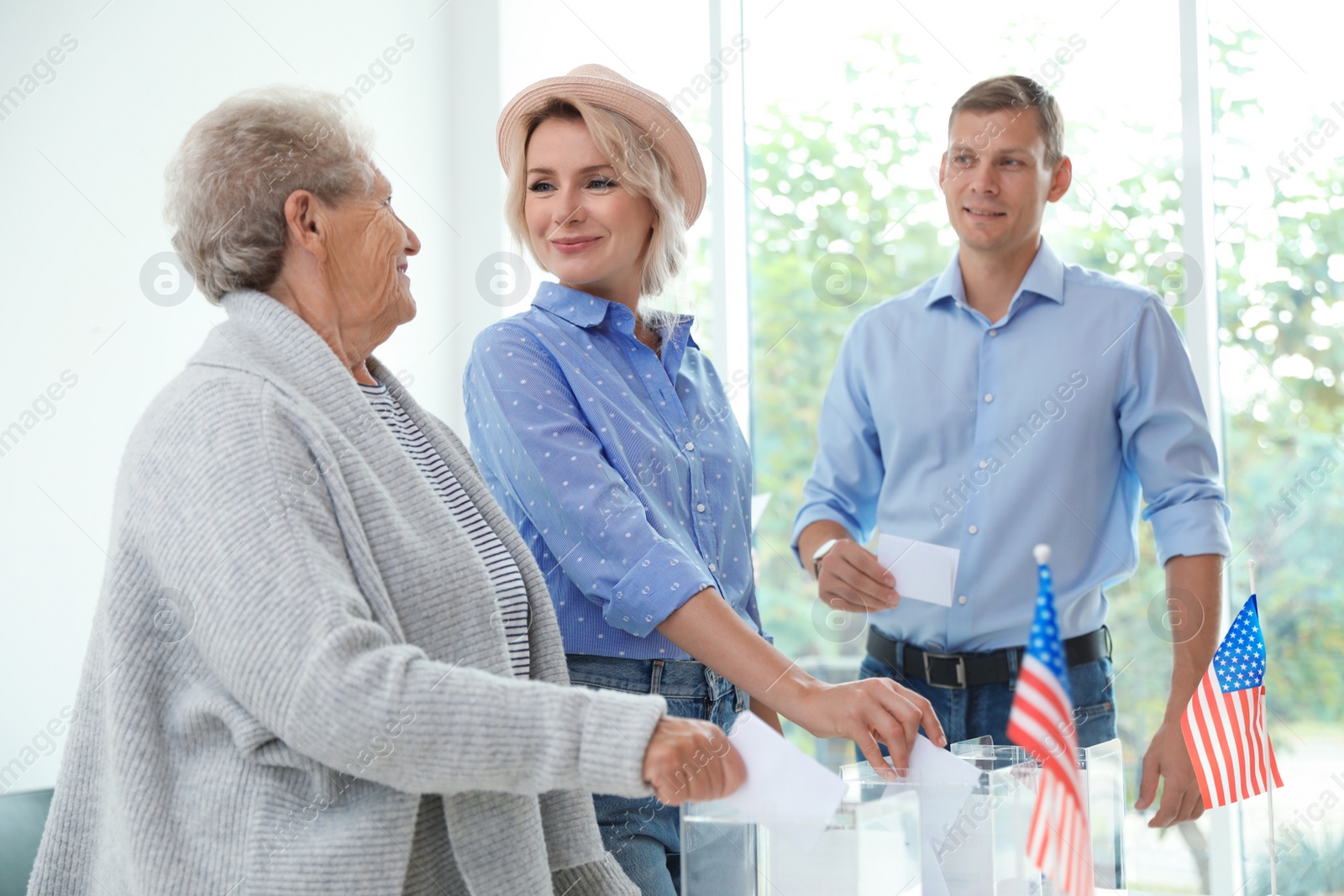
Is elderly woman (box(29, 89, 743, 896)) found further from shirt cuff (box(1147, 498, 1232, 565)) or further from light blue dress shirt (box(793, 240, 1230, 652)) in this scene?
shirt cuff (box(1147, 498, 1232, 565))

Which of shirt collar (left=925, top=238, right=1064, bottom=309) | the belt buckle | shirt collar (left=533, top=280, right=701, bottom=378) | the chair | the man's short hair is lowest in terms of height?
the chair

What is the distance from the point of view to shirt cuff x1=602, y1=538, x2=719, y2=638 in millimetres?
1442

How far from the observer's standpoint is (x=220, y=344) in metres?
1.20

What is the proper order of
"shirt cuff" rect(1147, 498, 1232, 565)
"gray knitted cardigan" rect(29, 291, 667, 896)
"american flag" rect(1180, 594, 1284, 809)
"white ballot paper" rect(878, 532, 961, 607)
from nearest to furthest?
"gray knitted cardigan" rect(29, 291, 667, 896) < "american flag" rect(1180, 594, 1284, 809) < "white ballot paper" rect(878, 532, 961, 607) < "shirt cuff" rect(1147, 498, 1232, 565)

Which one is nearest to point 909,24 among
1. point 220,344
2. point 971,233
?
point 971,233

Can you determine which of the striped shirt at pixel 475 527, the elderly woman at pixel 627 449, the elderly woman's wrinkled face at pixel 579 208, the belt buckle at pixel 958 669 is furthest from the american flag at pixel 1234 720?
the elderly woman's wrinkled face at pixel 579 208

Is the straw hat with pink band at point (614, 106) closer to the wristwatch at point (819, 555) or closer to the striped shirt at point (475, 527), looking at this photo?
the striped shirt at point (475, 527)

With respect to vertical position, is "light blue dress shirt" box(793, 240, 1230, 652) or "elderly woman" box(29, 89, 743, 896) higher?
"light blue dress shirt" box(793, 240, 1230, 652)

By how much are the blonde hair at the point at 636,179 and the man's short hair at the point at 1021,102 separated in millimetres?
825

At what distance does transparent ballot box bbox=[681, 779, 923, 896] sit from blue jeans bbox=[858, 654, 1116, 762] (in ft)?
3.33

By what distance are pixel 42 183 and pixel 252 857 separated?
1.86 meters

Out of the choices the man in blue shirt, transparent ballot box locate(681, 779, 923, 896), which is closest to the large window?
the man in blue shirt

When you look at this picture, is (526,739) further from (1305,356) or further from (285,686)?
(1305,356)

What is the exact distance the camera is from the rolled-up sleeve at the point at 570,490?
1.46 meters
